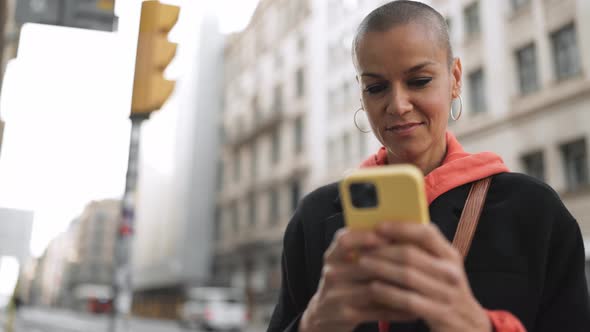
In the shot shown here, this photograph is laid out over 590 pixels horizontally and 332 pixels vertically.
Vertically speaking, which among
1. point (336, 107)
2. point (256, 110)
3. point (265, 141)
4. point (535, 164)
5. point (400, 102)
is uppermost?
point (256, 110)

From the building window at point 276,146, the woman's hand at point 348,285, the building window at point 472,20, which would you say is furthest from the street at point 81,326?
the woman's hand at point 348,285

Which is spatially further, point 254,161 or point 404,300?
point 254,161

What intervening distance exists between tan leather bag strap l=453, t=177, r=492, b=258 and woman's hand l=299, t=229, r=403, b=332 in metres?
0.38

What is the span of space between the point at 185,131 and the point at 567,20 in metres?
33.2

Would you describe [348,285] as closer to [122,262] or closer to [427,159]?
[427,159]

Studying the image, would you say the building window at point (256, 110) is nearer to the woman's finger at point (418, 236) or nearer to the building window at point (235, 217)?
the building window at point (235, 217)

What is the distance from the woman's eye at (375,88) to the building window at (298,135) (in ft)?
99.9

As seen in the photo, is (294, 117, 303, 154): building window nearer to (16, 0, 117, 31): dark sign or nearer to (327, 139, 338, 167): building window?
(327, 139, 338, 167): building window

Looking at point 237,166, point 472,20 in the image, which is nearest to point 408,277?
point 472,20

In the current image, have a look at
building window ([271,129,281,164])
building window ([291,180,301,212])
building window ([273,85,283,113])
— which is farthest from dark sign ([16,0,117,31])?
building window ([271,129,281,164])

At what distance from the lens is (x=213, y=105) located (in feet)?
148

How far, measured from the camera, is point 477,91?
19.7 meters

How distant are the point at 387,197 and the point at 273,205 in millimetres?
34092

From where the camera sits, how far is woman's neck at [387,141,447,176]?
4.60 ft
